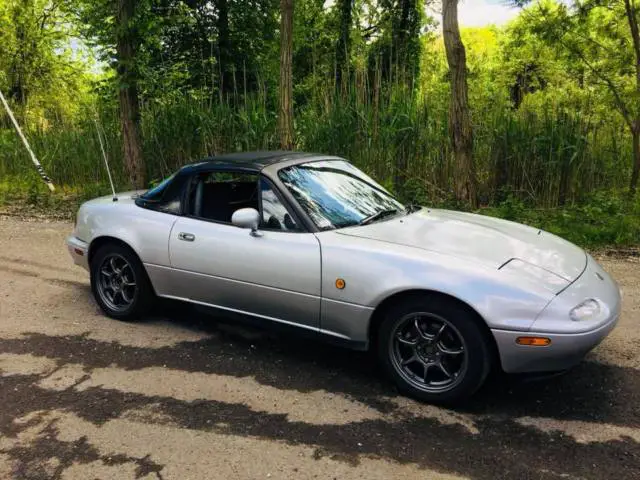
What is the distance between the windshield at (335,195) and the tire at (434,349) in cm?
84

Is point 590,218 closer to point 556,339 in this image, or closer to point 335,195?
point 335,195

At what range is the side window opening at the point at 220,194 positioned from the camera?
4273mm

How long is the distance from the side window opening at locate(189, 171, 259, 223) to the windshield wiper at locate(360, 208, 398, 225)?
882mm

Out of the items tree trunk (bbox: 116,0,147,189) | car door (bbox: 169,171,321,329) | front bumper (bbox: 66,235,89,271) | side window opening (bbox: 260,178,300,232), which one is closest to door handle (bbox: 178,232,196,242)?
car door (bbox: 169,171,321,329)

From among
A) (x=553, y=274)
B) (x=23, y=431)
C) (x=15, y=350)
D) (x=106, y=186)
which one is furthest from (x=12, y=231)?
(x=553, y=274)

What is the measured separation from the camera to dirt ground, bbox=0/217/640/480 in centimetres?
271

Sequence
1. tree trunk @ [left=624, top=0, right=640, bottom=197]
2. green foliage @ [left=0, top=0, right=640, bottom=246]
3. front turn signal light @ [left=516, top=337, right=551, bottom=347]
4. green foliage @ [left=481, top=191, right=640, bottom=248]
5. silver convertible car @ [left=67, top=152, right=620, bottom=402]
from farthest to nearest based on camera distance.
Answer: tree trunk @ [left=624, top=0, right=640, bottom=197], green foliage @ [left=0, top=0, right=640, bottom=246], green foliage @ [left=481, top=191, right=640, bottom=248], silver convertible car @ [left=67, top=152, right=620, bottom=402], front turn signal light @ [left=516, top=337, right=551, bottom=347]

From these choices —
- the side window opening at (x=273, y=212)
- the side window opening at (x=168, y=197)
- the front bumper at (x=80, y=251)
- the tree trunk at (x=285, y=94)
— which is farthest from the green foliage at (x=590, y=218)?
the front bumper at (x=80, y=251)

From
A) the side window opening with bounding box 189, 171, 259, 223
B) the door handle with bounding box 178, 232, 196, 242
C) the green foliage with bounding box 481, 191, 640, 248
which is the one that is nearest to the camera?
the door handle with bounding box 178, 232, 196, 242

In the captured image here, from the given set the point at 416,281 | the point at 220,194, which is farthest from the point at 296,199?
the point at 416,281

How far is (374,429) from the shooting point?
304cm

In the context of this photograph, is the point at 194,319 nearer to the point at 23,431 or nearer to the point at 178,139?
the point at 23,431

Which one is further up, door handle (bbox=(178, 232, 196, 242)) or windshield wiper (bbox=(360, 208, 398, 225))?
windshield wiper (bbox=(360, 208, 398, 225))

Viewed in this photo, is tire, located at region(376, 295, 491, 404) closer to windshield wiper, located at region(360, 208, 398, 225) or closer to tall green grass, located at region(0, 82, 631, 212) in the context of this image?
windshield wiper, located at region(360, 208, 398, 225)
